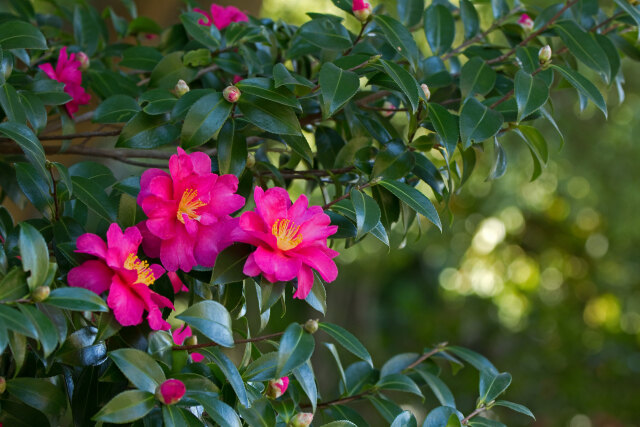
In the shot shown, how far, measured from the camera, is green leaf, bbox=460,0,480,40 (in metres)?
1.02

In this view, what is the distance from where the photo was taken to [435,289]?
412cm

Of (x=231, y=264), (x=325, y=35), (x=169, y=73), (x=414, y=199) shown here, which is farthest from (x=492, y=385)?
(x=169, y=73)

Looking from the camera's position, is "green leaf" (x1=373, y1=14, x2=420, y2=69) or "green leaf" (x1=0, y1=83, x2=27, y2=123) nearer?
"green leaf" (x1=0, y1=83, x2=27, y2=123)

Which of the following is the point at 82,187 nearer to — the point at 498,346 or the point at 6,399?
the point at 6,399

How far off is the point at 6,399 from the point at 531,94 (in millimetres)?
599

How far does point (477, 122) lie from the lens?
2.50 feet

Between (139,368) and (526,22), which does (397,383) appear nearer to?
(139,368)

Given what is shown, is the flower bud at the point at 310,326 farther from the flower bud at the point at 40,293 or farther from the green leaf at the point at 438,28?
the green leaf at the point at 438,28

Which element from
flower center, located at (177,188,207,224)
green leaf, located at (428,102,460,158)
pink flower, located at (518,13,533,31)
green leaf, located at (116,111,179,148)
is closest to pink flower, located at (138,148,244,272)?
flower center, located at (177,188,207,224)

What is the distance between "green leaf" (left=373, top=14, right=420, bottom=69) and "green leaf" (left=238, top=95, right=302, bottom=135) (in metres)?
0.16

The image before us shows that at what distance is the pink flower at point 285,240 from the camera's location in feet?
2.02

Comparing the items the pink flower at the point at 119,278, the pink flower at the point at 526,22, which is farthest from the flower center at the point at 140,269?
the pink flower at the point at 526,22

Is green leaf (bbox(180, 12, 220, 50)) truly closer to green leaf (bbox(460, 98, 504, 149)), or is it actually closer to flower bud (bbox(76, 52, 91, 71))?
flower bud (bbox(76, 52, 91, 71))

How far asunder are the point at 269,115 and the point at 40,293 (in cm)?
29
